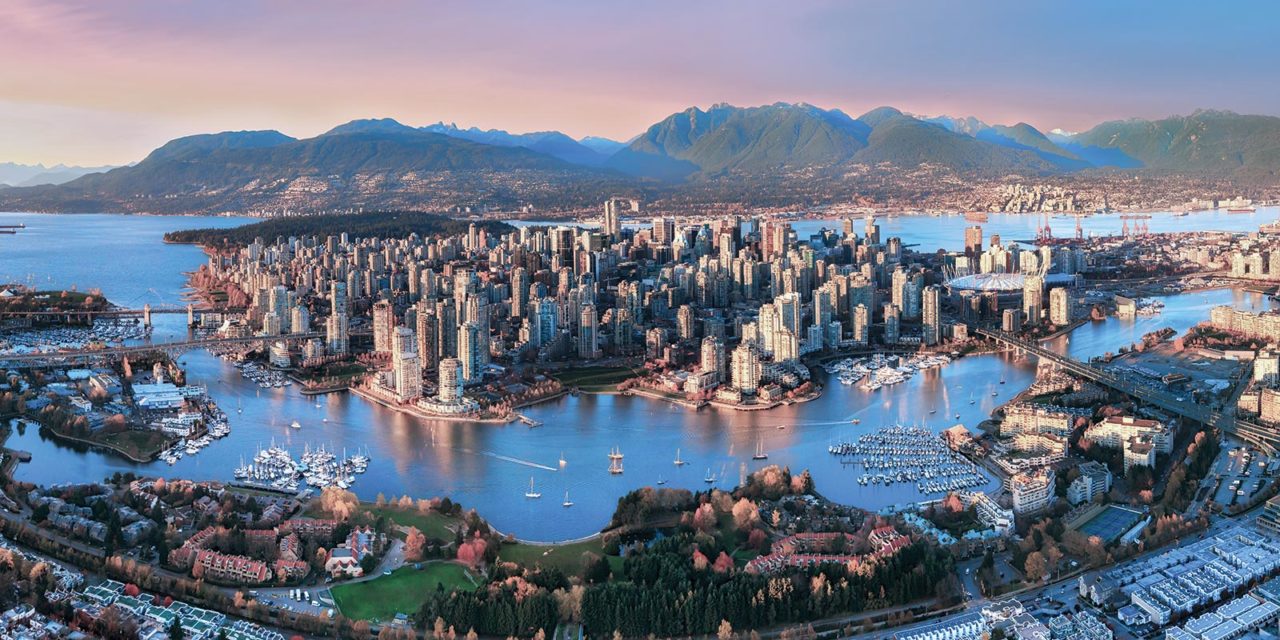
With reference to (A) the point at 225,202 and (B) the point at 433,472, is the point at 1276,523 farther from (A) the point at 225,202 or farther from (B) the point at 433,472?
(A) the point at 225,202

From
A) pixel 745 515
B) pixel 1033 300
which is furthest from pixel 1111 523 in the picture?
pixel 1033 300

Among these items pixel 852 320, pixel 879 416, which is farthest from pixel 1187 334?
pixel 879 416

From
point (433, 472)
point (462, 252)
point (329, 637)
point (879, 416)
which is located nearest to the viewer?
point (329, 637)

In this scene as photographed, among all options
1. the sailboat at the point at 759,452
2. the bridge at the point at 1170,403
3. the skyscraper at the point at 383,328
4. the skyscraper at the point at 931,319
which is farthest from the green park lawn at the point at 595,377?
the bridge at the point at 1170,403

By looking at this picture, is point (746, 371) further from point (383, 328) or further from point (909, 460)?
point (383, 328)

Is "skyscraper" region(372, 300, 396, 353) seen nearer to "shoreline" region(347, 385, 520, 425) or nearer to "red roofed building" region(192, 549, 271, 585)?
"shoreline" region(347, 385, 520, 425)

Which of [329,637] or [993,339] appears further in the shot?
[993,339]

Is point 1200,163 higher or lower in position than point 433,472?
higher
